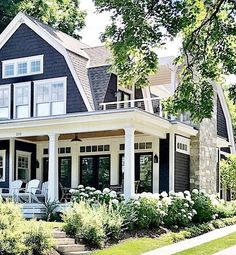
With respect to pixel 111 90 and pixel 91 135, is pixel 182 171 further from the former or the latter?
Result: pixel 111 90

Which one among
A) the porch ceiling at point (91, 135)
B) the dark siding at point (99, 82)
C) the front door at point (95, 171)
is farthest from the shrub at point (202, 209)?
the dark siding at point (99, 82)

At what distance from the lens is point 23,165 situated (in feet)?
Answer: 69.3

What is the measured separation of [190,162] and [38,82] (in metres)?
6.84

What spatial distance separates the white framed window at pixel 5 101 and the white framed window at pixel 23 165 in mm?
1668

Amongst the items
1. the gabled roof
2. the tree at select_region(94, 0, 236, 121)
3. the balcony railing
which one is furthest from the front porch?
the tree at select_region(94, 0, 236, 121)

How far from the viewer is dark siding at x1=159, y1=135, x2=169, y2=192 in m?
18.8

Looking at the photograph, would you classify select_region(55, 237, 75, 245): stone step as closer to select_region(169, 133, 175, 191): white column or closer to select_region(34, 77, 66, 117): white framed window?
select_region(169, 133, 175, 191): white column

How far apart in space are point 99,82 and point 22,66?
3366 mm

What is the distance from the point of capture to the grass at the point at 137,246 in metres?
11.3

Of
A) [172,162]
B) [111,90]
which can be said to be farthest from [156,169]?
[111,90]

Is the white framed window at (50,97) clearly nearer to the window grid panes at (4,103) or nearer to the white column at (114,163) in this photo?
the window grid panes at (4,103)

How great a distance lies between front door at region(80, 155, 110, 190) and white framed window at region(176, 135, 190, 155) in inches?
110

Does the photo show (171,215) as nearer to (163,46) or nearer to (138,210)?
(138,210)

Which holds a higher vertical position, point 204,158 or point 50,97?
point 50,97
